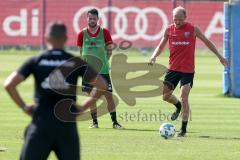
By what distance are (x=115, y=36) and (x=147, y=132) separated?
3397 centimetres

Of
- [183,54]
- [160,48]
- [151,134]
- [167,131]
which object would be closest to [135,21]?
[160,48]

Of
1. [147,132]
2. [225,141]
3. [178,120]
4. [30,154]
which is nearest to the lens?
[30,154]

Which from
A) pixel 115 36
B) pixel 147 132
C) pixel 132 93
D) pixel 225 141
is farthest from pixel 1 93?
pixel 115 36

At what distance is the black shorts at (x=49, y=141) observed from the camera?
8.75m

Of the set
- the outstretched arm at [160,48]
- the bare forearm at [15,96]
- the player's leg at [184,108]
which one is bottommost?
the player's leg at [184,108]

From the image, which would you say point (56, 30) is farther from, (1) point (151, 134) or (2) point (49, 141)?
(1) point (151, 134)

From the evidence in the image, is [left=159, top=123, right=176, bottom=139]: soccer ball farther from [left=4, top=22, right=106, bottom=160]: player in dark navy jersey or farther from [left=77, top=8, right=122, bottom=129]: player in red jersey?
[left=4, top=22, right=106, bottom=160]: player in dark navy jersey

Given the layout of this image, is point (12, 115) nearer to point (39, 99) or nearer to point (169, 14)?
point (39, 99)

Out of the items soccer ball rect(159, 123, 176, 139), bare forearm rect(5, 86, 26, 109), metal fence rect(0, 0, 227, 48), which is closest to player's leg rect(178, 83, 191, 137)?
soccer ball rect(159, 123, 176, 139)

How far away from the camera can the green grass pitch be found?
13.4 meters

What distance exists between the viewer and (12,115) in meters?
19.2

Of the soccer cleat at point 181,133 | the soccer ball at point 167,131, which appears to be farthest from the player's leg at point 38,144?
the soccer cleat at point 181,133

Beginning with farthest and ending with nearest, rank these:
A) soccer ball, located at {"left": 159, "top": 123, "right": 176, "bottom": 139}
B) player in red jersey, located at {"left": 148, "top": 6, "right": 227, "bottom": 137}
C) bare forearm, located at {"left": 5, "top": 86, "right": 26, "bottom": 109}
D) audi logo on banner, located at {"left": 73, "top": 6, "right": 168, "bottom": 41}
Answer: audi logo on banner, located at {"left": 73, "top": 6, "right": 168, "bottom": 41} < player in red jersey, located at {"left": 148, "top": 6, "right": 227, "bottom": 137} < soccer ball, located at {"left": 159, "top": 123, "right": 176, "bottom": 139} < bare forearm, located at {"left": 5, "top": 86, "right": 26, "bottom": 109}

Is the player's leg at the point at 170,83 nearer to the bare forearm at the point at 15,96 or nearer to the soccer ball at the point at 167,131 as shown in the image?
the soccer ball at the point at 167,131
